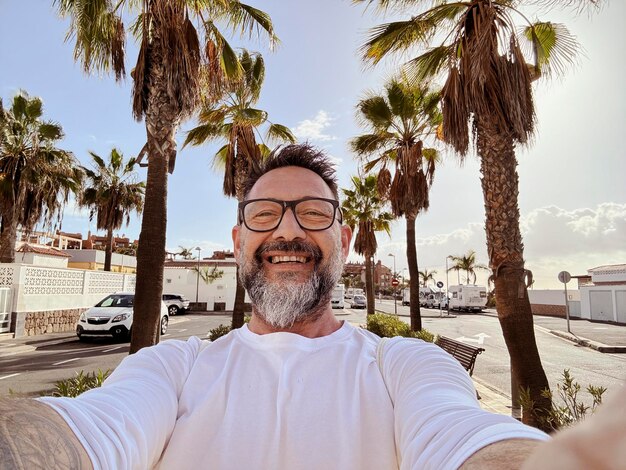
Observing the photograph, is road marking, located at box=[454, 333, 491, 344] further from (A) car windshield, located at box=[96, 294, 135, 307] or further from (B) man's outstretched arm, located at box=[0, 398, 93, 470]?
(B) man's outstretched arm, located at box=[0, 398, 93, 470]

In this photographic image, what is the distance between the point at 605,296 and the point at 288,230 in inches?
1253

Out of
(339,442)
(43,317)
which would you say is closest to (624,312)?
(339,442)

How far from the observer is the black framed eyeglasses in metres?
2.08

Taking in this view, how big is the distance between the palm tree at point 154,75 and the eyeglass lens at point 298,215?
3.98m

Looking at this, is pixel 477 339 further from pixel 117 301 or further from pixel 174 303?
pixel 174 303

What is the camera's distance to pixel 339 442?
51.3 inches

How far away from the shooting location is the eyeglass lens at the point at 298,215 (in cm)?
208

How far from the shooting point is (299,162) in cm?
237

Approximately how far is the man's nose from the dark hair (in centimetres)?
46

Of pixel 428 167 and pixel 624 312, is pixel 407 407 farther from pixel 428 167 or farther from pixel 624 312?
pixel 624 312

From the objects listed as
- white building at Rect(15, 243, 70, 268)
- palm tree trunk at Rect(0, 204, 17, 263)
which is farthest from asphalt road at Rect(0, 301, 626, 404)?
white building at Rect(15, 243, 70, 268)

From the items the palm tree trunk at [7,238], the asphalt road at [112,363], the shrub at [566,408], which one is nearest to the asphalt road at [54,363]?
the asphalt road at [112,363]

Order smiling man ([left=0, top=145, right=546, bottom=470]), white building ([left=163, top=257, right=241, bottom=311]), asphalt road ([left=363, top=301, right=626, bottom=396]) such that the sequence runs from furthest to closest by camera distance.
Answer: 1. white building ([left=163, top=257, right=241, bottom=311])
2. asphalt road ([left=363, top=301, right=626, bottom=396])
3. smiling man ([left=0, top=145, right=546, bottom=470])

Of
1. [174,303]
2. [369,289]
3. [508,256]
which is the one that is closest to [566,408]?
[508,256]
